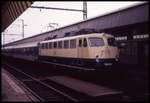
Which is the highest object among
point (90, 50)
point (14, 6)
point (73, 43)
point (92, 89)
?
point (14, 6)

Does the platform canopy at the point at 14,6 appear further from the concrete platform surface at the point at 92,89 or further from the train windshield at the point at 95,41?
the train windshield at the point at 95,41

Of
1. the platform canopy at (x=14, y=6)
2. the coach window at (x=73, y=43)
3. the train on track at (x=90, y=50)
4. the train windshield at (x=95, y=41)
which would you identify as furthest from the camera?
the coach window at (x=73, y=43)

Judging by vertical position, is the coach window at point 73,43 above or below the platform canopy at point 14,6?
below

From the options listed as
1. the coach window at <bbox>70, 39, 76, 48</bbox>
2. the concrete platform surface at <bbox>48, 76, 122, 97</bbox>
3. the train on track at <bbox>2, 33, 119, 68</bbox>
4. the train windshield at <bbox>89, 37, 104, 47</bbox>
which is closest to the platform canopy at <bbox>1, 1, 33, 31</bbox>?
the concrete platform surface at <bbox>48, 76, 122, 97</bbox>

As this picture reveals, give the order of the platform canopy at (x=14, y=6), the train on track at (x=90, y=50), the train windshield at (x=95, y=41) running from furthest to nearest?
the train windshield at (x=95, y=41) < the train on track at (x=90, y=50) < the platform canopy at (x=14, y=6)

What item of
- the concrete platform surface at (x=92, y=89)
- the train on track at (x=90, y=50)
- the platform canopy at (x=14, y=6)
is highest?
the platform canopy at (x=14, y=6)

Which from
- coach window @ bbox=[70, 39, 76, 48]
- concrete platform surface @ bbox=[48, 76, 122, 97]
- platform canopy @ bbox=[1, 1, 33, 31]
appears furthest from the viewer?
coach window @ bbox=[70, 39, 76, 48]

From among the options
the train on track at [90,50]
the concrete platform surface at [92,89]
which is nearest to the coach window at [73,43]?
the train on track at [90,50]

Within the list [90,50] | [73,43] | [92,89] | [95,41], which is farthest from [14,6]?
[73,43]

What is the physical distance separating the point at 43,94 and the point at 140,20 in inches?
259

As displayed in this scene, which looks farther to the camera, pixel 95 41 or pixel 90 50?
pixel 95 41

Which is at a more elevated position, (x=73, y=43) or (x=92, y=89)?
(x=73, y=43)

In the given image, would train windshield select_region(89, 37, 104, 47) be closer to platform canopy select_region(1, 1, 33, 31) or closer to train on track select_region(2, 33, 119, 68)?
train on track select_region(2, 33, 119, 68)

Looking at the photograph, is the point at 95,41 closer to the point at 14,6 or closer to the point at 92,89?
the point at 92,89
